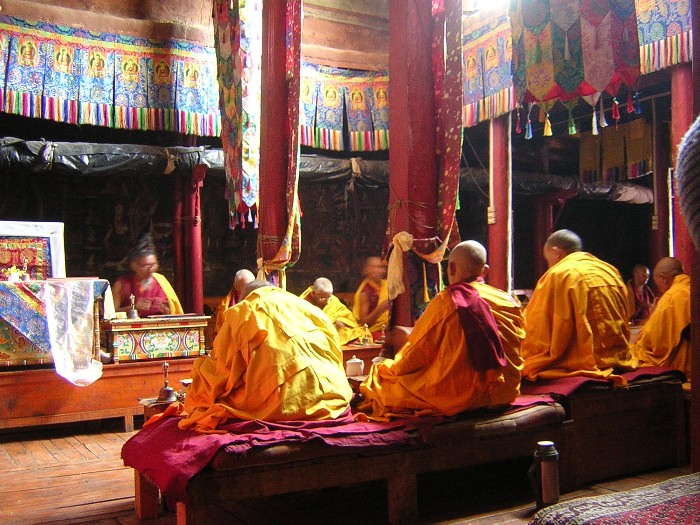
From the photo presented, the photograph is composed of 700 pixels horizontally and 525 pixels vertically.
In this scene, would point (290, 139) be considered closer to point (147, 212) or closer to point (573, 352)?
point (573, 352)

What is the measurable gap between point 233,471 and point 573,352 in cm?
269

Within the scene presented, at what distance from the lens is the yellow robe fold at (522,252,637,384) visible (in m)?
4.98

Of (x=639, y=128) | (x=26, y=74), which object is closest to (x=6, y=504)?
(x=26, y=74)

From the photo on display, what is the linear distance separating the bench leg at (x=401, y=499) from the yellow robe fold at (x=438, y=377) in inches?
14.3

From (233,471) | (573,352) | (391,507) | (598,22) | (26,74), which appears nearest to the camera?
(233,471)

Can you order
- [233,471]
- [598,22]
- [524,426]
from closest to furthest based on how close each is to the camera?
1. [233,471]
2. [524,426]
3. [598,22]

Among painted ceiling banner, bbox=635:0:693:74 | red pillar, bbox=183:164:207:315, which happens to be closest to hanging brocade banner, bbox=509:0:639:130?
painted ceiling banner, bbox=635:0:693:74

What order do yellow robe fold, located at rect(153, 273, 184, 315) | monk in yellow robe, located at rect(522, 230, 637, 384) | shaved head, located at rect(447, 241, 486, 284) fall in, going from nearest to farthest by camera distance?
shaved head, located at rect(447, 241, 486, 284) < monk in yellow robe, located at rect(522, 230, 637, 384) < yellow robe fold, located at rect(153, 273, 184, 315)

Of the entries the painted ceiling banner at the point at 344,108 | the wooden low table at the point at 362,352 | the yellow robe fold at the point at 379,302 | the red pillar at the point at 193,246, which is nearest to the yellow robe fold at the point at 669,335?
the wooden low table at the point at 362,352

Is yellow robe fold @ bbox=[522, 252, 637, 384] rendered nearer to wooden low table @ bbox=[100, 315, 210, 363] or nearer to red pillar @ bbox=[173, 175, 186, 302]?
wooden low table @ bbox=[100, 315, 210, 363]

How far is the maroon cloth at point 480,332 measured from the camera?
→ 3.84m

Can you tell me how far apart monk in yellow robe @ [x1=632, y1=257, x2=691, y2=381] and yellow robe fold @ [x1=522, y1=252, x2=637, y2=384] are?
626 millimetres

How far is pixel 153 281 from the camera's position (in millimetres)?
7852

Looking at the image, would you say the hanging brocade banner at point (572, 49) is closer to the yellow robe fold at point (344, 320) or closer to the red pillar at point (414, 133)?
the red pillar at point (414, 133)
